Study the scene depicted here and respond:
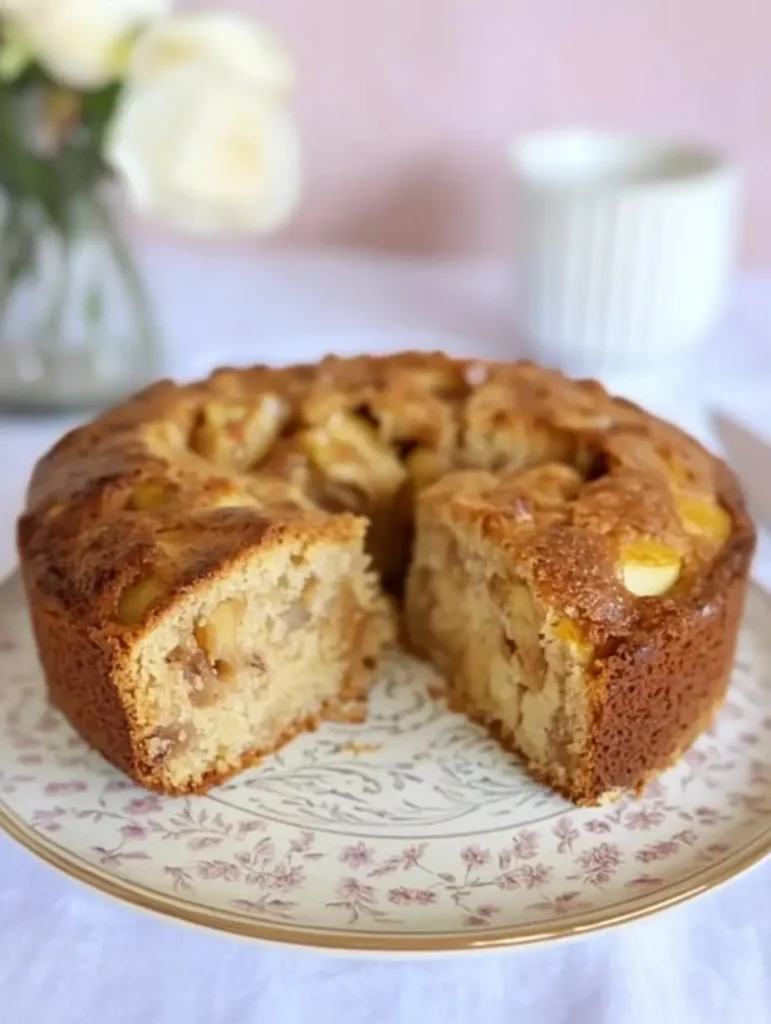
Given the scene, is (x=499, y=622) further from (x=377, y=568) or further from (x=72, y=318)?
(x=72, y=318)

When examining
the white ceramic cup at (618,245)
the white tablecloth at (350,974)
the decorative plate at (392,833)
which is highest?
the white ceramic cup at (618,245)

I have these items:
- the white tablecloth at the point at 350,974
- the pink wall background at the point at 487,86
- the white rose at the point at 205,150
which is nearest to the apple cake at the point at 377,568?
the white tablecloth at the point at 350,974

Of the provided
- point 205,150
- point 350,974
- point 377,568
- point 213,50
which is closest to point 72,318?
point 205,150

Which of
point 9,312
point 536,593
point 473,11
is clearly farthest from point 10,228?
point 536,593

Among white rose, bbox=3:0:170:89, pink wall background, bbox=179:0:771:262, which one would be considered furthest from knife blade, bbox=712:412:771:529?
white rose, bbox=3:0:170:89

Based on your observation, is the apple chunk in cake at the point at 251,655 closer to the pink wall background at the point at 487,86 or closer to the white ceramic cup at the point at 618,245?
the white ceramic cup at the point at 618,245

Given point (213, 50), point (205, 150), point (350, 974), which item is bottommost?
point (350, 974)
